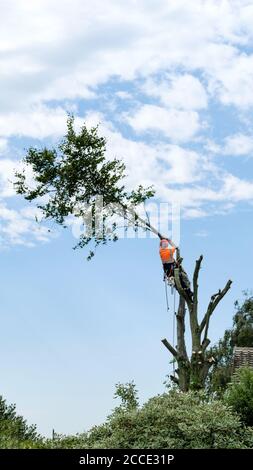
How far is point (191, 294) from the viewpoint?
73.4 ft

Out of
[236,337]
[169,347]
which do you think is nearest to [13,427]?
[169,347]

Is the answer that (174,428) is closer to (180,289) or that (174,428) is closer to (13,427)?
(13,427)

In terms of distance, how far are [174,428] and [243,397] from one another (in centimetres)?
374

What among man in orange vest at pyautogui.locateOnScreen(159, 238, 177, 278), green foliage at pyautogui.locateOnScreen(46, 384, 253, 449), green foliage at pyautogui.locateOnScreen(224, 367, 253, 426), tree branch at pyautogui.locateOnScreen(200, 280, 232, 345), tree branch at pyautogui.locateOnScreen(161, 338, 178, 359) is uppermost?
man in orange vest at pyautogui.locateOnScreen(159, 238, 177, 278)

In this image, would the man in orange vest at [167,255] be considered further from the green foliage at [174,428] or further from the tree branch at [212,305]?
the green foliage at [174,428]

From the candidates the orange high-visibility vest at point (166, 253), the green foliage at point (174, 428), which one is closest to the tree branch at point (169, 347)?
the orange high-visibility vest at point (166, 253)

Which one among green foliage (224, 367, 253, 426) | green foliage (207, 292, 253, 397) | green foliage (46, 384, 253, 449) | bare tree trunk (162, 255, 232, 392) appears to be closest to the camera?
green foliage (46, 384, 253, 449)

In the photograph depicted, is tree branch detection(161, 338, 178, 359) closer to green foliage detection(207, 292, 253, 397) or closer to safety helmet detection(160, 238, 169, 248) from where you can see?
safety helmet detection(160, 238, 169, 248)

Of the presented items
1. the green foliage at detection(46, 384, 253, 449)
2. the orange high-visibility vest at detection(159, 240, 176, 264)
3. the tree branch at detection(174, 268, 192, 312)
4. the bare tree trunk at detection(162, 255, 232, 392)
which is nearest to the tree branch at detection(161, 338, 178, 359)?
the bare tree trunk at detection(162, 255, 232, 392)

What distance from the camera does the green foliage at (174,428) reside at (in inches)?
522

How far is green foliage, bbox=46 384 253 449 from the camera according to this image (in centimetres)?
1327

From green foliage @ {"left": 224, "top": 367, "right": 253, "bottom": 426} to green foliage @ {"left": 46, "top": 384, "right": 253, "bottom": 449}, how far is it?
8.33 feet

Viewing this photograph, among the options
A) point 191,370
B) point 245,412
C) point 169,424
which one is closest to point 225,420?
point 169,424

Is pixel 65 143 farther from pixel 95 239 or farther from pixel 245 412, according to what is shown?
pixel 245 412
